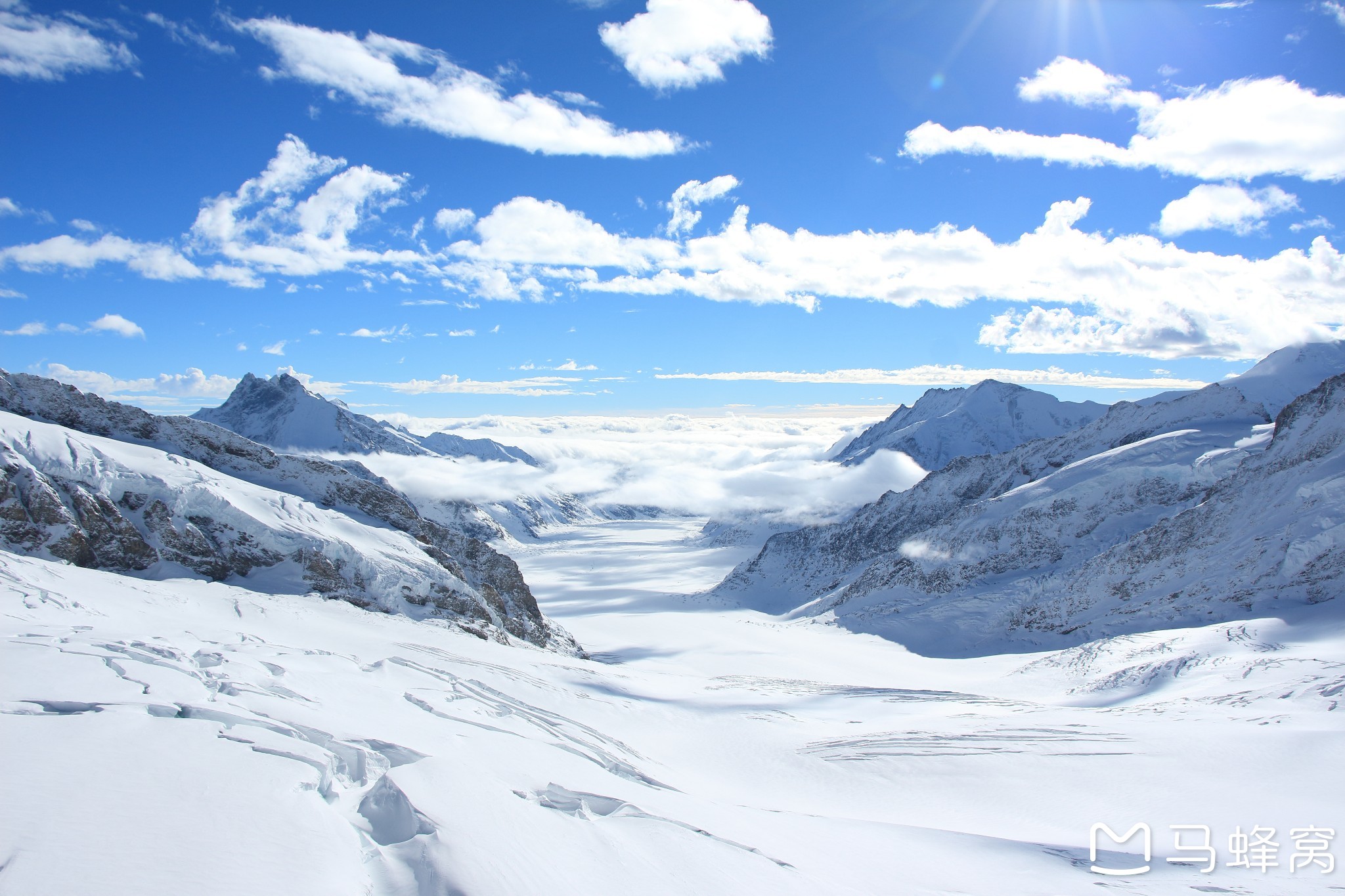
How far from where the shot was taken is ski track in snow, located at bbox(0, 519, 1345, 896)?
280 inches

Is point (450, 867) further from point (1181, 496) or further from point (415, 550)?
point (1181, 496)

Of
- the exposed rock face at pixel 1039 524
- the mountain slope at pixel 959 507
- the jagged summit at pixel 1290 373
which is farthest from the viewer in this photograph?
the jagged summit at pixel 1290 373

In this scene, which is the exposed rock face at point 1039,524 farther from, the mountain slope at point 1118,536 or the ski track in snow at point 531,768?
the ski track in snow at point 531,768

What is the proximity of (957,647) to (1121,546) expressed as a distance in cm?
2048

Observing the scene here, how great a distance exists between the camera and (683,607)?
12712 cm

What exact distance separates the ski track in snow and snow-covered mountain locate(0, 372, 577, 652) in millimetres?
3107

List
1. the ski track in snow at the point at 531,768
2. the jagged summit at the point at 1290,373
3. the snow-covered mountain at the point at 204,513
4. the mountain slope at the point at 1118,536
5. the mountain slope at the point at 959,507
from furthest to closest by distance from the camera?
the jagged summit at the point at 1290,373 < the mountain slope at the point at 959,507 < the mountain slope at the point at 1118,536 < the snow-covered mountain at the point at 204,513 < the ski track in snow at the point at 531,768

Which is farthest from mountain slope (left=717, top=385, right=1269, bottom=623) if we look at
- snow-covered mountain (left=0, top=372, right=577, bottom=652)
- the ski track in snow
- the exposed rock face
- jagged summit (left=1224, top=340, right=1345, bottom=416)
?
jagged summit (left=1224, top=340, right=1345, bottom=416)

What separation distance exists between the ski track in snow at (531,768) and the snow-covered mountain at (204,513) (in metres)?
3.11

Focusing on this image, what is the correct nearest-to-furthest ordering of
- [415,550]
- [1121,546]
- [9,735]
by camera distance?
[9,735] → [415,550] → [1121,546]

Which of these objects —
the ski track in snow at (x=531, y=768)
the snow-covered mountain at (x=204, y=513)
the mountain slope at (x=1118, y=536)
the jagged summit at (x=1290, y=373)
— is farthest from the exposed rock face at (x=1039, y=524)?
the jagged summit at (x=1290, y=373)

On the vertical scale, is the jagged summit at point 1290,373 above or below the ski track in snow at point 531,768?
above

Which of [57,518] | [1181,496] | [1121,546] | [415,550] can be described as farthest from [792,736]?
Result: [1181,496]

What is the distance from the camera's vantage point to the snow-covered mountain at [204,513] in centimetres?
3178
